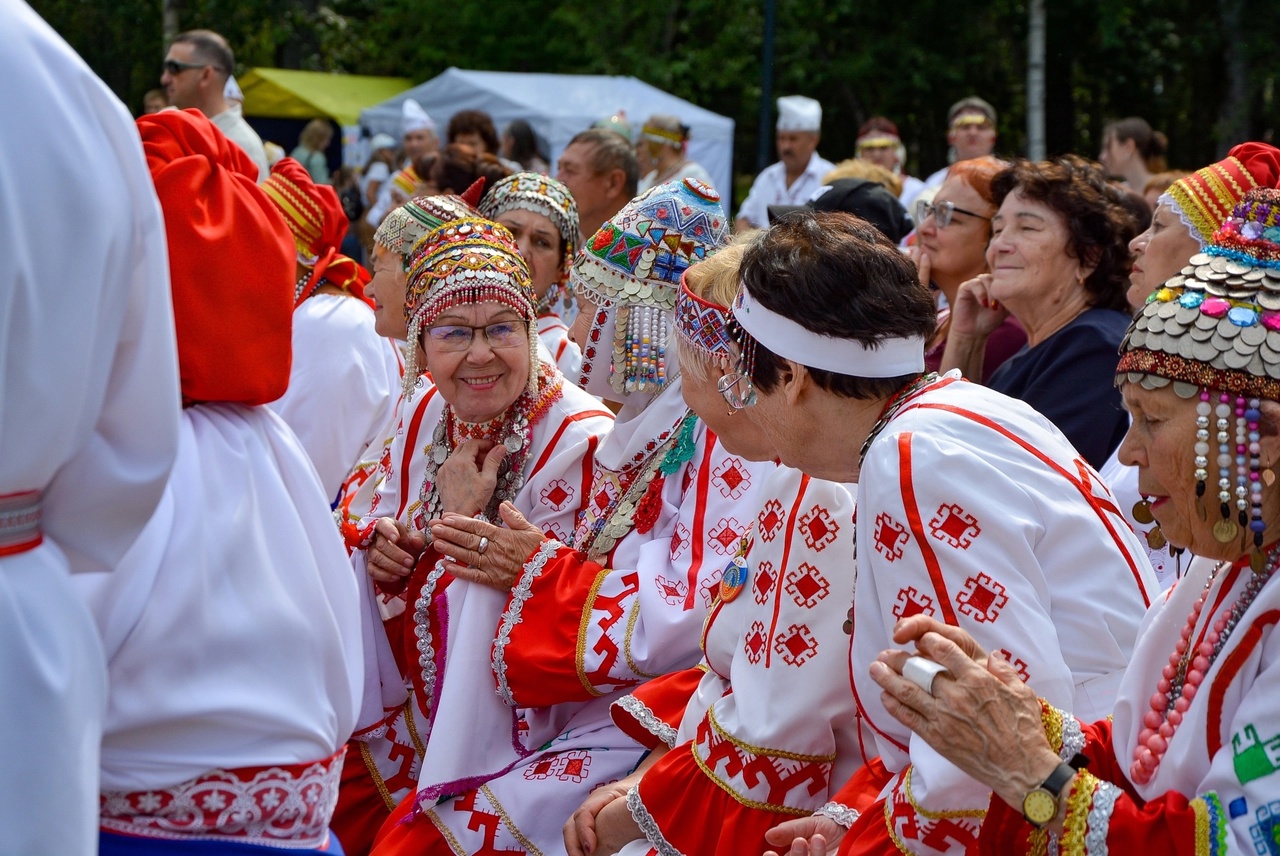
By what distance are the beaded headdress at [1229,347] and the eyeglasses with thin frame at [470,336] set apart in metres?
2.07

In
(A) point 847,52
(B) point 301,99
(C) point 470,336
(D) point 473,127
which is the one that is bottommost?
(A) point 847,52

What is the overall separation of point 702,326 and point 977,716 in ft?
4.42

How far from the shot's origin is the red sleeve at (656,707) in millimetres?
3236

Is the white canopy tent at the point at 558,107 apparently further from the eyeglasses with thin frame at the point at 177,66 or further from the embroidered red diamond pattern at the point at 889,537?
the embroidered red diamond pattern at the point at 889,537

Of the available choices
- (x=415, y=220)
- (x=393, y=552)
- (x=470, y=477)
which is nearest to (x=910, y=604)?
(x=470, y=477)

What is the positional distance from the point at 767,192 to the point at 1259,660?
9.79m

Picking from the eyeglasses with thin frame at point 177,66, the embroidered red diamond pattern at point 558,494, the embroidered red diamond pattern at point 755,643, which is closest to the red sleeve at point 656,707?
the embroidered red diamond pattern at point 755,643

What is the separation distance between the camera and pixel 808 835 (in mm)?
2629

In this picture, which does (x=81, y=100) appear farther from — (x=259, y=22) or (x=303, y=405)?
(x=259, y=22)

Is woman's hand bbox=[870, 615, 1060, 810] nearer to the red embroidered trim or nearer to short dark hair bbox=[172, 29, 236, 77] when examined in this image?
the red embroidered trim

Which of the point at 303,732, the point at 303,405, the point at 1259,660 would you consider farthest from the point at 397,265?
the point at 1259,660

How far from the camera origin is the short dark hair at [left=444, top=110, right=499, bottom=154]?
9.57 m

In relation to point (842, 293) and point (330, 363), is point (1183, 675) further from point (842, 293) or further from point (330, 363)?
point (330, 363)

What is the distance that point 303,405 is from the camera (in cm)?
495
